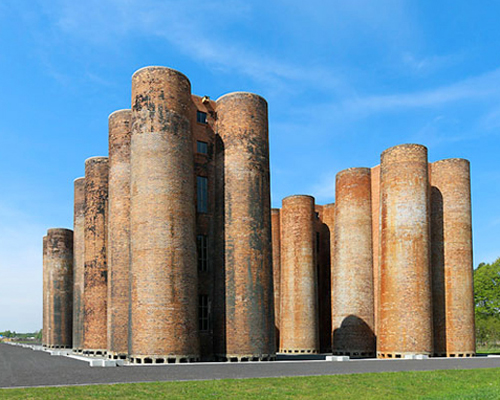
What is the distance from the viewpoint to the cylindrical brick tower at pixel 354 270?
130 feet

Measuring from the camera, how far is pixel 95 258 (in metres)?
39.5

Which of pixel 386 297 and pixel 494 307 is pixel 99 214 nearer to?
pixel 386 297

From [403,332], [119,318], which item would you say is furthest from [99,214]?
[403,332]

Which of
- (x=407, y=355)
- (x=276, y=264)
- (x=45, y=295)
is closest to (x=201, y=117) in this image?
(x=407, y=355)

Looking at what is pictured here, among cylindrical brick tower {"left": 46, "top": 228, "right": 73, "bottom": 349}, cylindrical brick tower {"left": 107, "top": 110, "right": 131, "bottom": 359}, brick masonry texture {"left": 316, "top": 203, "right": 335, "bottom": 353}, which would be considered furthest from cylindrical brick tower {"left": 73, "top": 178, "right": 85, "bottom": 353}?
brick masonry texture {"left": 316, "top": 203, "right": 335, "bottom": 353}

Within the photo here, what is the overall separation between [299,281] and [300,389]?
31.2m

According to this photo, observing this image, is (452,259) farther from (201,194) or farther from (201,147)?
(201,147)

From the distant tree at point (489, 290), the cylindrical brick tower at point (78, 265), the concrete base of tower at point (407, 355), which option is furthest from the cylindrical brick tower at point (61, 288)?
the distant tree at point (489, 290)

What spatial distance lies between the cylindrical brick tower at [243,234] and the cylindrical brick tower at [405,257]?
7.78 meters

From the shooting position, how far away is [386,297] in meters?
34.6

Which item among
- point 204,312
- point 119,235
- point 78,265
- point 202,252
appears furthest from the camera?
point 78,265

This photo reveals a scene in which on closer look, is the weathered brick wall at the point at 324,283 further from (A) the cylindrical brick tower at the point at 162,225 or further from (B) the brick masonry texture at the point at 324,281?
(A) the cylindrical brick tower at the point at 162,225

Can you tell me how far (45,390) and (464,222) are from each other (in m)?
28.3

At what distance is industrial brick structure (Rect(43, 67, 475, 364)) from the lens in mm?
28500
